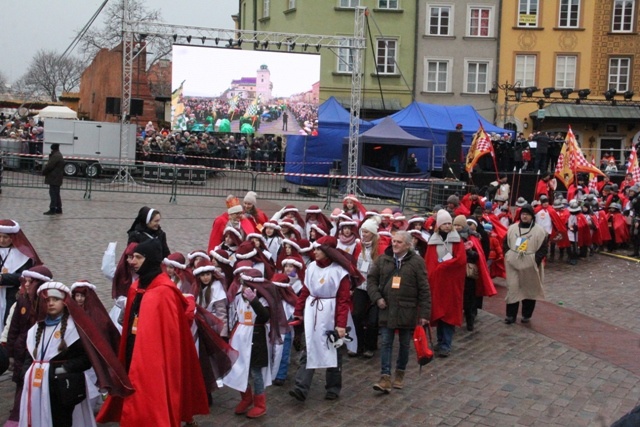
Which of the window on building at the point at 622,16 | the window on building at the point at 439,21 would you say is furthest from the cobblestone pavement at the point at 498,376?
the window on building at the point at 622,16

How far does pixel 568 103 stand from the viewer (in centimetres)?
4003

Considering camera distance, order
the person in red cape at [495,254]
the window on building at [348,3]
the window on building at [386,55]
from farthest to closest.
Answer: the window on building at [386,55]
the window on building at [348,3]
the person in red cape at [495,254]

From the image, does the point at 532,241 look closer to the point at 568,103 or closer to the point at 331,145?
the point at 331,145

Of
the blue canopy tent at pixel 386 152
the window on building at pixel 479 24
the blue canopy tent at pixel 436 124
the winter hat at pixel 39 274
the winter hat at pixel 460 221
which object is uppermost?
the window on building at pixel 479 24

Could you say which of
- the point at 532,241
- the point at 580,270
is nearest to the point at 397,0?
the point at 580,270

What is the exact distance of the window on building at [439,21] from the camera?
44250 mm

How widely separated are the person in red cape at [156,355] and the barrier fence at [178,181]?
1836 cm

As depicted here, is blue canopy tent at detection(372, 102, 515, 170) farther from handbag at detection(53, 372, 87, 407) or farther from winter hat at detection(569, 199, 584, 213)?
handbag at detection(53, 372, 87, 407)

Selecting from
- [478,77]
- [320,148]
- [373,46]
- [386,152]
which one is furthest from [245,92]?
[478,77]

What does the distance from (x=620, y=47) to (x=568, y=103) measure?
670cm

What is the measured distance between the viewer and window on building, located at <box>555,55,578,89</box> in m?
44.3

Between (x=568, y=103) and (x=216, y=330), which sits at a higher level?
(x=568, y=103)

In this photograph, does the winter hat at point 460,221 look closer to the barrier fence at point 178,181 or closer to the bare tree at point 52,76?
the barrier fence at point 178,181

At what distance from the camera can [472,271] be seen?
1188cm
